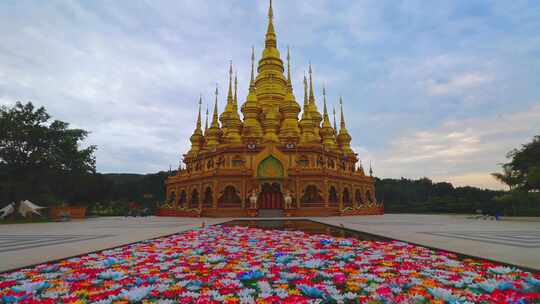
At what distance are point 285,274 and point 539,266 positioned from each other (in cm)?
445

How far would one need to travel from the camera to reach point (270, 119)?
39.6 metres

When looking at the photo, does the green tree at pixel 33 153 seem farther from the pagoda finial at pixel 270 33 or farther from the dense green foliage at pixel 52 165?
the pagoda finial at pixel 270 33

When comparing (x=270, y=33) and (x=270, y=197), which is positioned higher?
(x=270, y=33)

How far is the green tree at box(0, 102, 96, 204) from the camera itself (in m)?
25.6

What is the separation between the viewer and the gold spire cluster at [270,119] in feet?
127

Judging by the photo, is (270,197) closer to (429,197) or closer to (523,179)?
(523,179)

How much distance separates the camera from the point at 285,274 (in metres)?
5.16

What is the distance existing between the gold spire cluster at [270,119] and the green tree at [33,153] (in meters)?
15.0

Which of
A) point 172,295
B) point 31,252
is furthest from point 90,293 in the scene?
point 31,252

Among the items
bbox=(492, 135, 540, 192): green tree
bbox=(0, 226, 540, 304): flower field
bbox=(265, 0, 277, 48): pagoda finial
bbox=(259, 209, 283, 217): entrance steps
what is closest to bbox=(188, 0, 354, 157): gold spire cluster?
bbox=(265, 0, 277, 48): pagoda finial

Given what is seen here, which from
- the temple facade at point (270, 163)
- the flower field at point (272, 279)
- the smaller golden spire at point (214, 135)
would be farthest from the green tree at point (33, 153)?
the flower field at point (272, 279)

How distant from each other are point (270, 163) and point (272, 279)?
26.0m

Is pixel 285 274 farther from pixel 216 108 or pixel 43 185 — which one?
pixel 216 108

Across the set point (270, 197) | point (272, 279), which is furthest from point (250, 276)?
point (270, 197)
